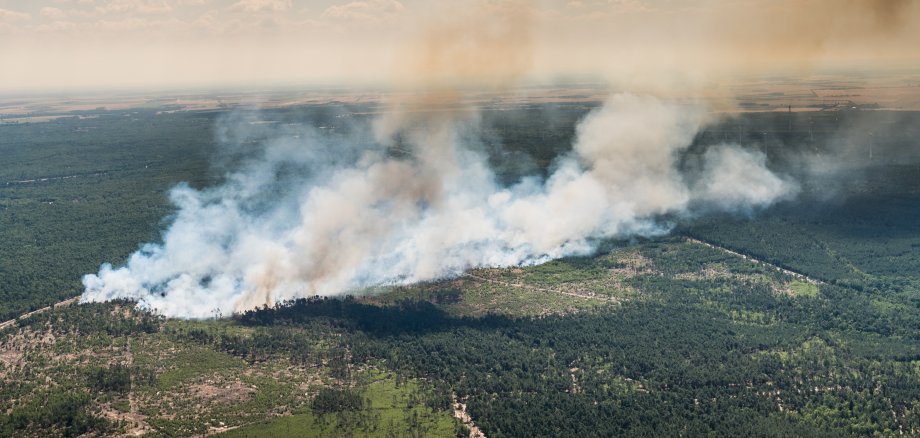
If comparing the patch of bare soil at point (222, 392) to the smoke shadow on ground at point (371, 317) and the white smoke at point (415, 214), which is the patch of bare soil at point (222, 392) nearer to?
the smoke shadow on ground at point (371, 317)

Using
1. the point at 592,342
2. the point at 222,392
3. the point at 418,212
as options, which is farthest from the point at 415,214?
the point at 222,392

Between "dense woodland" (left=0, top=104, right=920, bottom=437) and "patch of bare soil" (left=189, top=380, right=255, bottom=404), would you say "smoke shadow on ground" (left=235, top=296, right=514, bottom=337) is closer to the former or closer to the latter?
"dense woodland" (left=0, top=104, right=920, bottom=437)

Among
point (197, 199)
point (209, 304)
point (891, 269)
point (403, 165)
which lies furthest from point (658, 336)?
point (197, 199)

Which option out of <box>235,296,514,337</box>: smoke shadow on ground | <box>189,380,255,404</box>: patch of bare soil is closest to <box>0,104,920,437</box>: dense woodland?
<box>235,296,514,337</box>: smoke shadow on ground

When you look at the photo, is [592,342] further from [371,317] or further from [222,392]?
[222,392]

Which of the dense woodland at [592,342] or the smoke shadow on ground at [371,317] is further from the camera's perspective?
the smoke shadow on ground at [371,317]

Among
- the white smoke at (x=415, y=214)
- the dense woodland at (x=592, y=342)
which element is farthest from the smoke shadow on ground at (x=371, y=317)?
the white smoke at (x=415, y=214)
